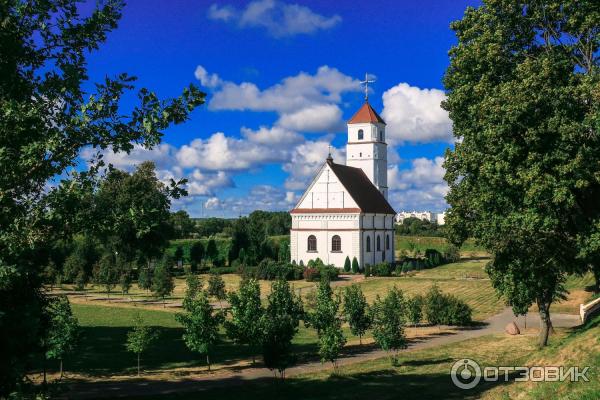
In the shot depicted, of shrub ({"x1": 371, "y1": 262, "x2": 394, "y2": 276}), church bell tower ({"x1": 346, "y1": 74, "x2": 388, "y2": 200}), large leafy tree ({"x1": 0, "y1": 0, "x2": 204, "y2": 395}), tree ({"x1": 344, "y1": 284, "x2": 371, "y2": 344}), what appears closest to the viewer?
large leafy tree ({"x1": 0, "y1": 0, "x2": 204, "y2": 395})

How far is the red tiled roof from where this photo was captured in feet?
241

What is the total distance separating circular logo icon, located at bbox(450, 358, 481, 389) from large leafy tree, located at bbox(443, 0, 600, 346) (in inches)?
135

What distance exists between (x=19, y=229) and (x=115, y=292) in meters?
50.9

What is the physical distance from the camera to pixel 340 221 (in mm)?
64125

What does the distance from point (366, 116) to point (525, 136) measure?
5934 centimetres

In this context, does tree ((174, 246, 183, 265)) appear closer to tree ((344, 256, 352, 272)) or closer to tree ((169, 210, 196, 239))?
tree ((169, 210, 196, 239))

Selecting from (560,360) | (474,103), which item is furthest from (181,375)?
(474,103)

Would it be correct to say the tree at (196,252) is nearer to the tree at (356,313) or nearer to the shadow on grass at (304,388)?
the tree at (356,313)

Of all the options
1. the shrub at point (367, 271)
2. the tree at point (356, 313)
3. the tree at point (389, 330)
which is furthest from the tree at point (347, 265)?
the tree at point (389, 330)

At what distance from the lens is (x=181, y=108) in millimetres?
8422

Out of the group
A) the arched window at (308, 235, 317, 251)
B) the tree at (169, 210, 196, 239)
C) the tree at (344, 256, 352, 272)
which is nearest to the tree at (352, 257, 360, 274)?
the tree at (344, 256, 352, 272)

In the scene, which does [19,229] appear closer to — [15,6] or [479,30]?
[15,6]

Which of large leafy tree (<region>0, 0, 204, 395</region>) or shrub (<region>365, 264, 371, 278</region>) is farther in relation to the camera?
shrub (<region>365, 264, 371, 278</region>)

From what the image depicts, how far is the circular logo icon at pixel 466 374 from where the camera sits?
18.5 m
